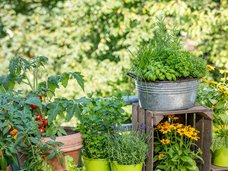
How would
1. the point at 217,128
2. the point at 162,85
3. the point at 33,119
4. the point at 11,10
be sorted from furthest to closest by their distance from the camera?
the point at 11,10 → the point at 217,128 → the point at 162,85 → the point at 33,119

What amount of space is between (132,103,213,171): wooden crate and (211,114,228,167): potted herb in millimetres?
73

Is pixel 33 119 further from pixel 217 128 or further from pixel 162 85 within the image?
pixel 217 128

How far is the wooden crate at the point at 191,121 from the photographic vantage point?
104 inches

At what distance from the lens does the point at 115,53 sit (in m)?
5.65

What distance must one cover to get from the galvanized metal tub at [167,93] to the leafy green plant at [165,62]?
0.03m

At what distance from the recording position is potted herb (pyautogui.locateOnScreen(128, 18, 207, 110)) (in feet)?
8.44

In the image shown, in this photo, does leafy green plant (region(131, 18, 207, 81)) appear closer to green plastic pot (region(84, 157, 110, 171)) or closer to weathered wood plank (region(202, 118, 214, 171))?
weathered wood plank (region(202, 118, 214, 171))

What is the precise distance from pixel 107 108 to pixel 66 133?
24cm

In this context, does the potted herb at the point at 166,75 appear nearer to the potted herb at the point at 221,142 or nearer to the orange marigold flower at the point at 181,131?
the orange marigold flower at the point at 181,131

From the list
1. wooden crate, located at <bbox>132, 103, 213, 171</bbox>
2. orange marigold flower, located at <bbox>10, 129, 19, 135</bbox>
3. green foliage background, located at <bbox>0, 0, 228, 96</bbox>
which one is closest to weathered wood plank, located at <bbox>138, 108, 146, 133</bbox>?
wooden crate, located at <bbox>132, 103, 213, 171</bbox>

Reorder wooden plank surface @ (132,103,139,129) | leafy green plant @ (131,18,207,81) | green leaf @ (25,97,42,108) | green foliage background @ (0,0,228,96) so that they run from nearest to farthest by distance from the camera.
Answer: green leaf @ (25,97,42,108) < leafy green plant @ (131,18,207,81) < wooden plank surface @ (132,103,139,129) < green foliage background @ (0,0,228,96)

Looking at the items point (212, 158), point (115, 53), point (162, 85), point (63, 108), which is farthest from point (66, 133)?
point (115, 53)

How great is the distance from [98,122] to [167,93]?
0.38m

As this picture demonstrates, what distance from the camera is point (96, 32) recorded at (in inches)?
227
